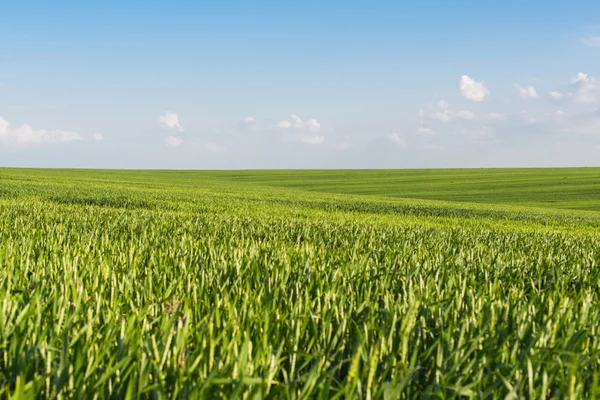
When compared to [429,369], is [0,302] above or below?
above

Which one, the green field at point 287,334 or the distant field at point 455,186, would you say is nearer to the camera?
the green field at point 287,334

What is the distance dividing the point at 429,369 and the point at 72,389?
1.24 m

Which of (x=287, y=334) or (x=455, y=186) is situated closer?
(x=287, y=334)

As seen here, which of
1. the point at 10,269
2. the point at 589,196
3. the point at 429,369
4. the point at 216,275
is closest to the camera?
the point at 429,369

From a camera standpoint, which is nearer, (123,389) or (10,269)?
(123,389)

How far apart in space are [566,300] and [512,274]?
194cm

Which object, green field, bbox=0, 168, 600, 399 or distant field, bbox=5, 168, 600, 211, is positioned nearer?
green field, bbox=0, 168, 600, 399

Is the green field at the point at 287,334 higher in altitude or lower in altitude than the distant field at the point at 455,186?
higher

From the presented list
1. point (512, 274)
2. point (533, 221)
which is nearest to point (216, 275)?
point (512, 274)

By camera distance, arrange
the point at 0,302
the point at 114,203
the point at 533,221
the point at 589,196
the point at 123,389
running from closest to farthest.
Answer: the point at 123,389 < the point at 0,302 < the point at 114,203 < the point at 533,221 < the point at 589,196

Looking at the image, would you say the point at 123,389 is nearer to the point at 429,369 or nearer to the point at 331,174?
the point at 429,369

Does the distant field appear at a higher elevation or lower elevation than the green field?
lower

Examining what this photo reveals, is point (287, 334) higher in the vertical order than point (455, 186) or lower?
higher

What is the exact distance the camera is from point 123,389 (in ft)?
5.52
